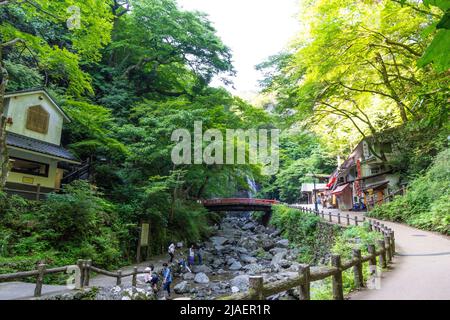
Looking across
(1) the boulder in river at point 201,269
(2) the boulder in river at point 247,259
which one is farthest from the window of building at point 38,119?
(2) the boulder in river at point 247,259

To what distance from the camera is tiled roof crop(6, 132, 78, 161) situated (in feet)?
43.9

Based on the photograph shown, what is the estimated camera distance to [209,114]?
1878 cm

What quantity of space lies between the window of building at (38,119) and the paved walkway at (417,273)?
16.2 meters

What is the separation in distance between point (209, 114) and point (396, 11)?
437 inches

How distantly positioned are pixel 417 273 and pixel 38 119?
57.6ft

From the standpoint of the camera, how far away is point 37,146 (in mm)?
14562

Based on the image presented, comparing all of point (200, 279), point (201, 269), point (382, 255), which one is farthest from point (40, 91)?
point (382, 255)

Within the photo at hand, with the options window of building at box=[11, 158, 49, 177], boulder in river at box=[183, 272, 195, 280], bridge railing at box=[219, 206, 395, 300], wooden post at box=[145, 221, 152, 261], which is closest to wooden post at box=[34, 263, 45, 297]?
bridge railing at box=[219, 206, 395, 300]

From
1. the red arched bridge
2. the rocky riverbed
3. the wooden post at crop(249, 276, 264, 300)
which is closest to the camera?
the wooden post at crop(249, 276, 264, 300)

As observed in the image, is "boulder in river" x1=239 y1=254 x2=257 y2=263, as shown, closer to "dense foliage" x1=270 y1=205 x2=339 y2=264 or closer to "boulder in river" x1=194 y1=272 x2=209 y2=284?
"dense foliage" x1=270 y1=205 x2=339 y2=264

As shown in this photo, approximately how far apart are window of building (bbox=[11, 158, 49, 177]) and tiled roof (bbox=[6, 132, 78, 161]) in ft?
3.34

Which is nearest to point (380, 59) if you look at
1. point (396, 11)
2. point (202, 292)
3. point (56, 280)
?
point (396, 11)

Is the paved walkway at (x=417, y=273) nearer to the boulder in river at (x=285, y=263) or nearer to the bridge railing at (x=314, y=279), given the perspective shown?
the bridge railing at (x=314, y=279)
